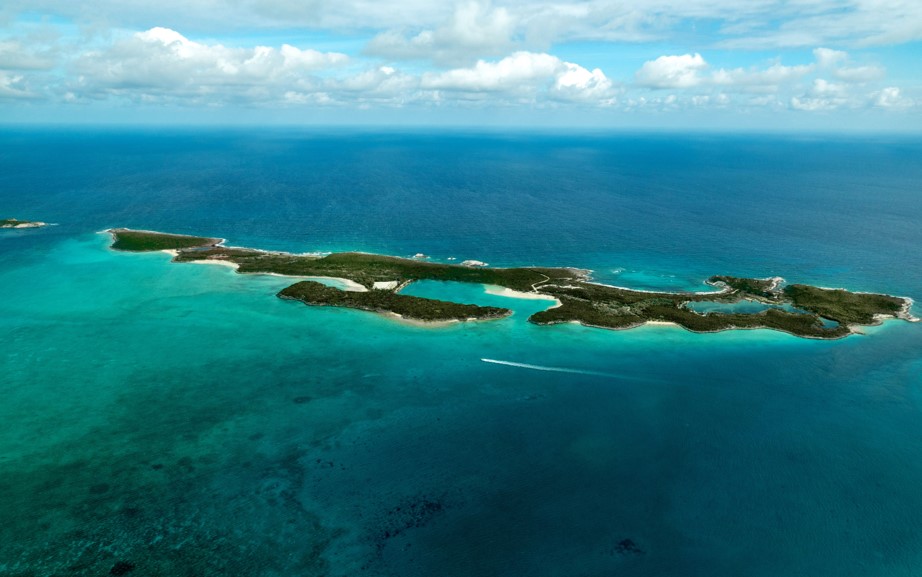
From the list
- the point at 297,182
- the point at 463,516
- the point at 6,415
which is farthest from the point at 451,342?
the point at 297,182

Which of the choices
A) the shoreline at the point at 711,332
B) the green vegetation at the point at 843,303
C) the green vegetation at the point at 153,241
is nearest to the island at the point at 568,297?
the green vegetation at the point at 843,303

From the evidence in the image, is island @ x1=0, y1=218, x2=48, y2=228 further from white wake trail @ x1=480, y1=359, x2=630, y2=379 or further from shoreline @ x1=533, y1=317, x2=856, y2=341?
shoreline @ x1=533, y1=317, x2=856, y2=341

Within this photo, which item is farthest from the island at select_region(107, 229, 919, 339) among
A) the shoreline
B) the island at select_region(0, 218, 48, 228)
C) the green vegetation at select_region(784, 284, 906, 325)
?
the island at select_region(0, 218, 48, 228)

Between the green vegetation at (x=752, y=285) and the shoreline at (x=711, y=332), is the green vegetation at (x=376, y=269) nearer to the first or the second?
the shoreline at (x=711, y=332)

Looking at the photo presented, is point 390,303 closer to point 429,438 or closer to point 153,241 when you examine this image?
point 429,438

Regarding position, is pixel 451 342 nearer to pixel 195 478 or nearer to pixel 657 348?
pixel 657 348

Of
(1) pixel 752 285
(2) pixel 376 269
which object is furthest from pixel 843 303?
(2) pixel 376 269
